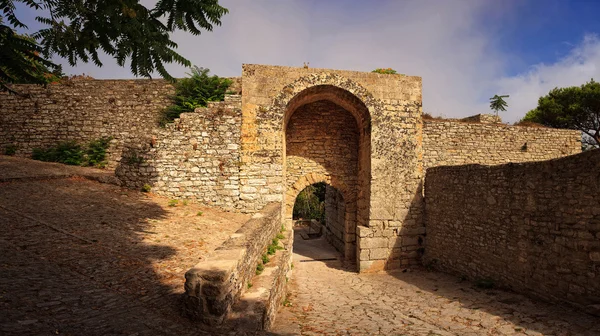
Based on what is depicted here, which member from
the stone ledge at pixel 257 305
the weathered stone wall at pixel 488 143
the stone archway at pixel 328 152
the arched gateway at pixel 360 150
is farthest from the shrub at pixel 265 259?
the weathered stone wall at pixel 488 143

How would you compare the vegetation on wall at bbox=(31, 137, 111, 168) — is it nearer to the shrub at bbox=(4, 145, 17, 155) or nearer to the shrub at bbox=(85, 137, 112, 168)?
the shrub at bbox=(85, 137, 112, 168)

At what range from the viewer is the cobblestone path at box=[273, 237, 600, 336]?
487 centimetres

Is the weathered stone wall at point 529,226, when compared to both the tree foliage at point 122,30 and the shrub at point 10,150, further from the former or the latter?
the shrub at point 10,150

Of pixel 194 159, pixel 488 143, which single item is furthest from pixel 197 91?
pixel 488 143

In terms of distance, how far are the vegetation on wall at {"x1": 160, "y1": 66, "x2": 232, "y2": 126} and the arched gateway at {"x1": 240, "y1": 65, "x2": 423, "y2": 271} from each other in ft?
6.14

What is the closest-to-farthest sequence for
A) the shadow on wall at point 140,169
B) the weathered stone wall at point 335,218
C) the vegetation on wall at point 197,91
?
the shadow on wall at point 140,169
the vegetation on wall at point 197,91
the weathered stone wall at point 335,218

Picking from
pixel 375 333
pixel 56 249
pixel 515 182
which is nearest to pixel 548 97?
pixel 515 182

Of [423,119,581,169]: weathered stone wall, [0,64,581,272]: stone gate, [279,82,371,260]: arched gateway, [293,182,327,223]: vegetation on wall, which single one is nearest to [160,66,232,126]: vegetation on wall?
[0,64,581,272]: stone gate

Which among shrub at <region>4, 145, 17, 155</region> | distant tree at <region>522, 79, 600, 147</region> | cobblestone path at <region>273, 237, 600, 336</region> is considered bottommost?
cobblestone path at <region>273, 237, 600, 336</region>

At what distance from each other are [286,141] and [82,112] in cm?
819

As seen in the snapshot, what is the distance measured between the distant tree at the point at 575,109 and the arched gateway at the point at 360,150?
19588 mm

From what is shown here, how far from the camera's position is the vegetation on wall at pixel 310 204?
21672mm

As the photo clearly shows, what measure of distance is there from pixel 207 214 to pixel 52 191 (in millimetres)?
3903

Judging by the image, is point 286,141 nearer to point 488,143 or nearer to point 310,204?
point 488,143
